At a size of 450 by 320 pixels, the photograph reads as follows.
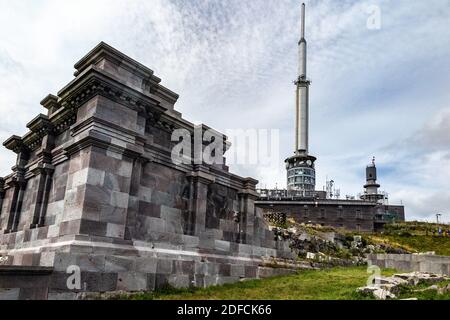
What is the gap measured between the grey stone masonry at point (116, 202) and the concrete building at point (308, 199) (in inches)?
1923

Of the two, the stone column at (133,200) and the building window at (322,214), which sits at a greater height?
the building window at (322,214)

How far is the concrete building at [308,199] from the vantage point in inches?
2825

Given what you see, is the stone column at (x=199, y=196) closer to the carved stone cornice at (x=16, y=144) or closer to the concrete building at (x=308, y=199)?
the carved stone cornice at (x=16, y=144)

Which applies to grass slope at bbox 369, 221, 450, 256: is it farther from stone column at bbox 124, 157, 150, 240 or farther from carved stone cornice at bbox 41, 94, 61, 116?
carved stone cornice at bbox 41, 94, 61, 116

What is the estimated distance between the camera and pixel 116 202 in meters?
10.0

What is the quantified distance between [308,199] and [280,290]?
65.4 metres

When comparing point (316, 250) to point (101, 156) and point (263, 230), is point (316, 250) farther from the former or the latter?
point (101, 156)

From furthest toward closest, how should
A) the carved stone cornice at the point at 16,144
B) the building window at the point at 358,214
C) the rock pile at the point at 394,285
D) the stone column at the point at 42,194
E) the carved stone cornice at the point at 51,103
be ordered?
the building window at the point at 358,214
the carved stone cornice at the point at 16,144
the carved stone cornice at the point at 51,103
the stone column at the point at 42,194
the rock pile at the point at 394,285

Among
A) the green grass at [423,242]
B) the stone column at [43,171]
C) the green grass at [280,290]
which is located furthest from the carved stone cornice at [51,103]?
the green grass at [423,242]

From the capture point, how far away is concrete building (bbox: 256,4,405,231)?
71.8 m

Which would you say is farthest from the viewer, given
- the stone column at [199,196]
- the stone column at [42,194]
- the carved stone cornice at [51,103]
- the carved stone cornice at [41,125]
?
the carved stone cornice at [51,103]

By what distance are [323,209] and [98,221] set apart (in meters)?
67.8

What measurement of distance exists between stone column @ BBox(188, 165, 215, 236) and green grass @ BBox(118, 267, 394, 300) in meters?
2.17
